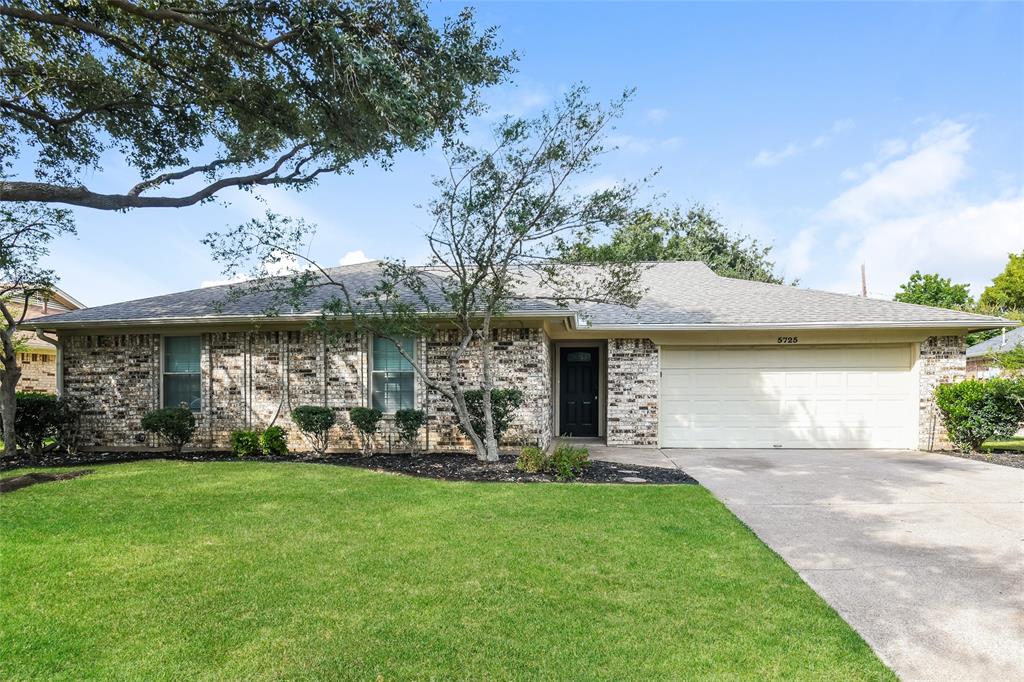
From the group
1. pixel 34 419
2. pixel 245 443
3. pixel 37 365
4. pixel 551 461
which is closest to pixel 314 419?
pixel 245 443

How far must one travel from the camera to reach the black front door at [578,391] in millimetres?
13133

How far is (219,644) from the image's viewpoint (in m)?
3.06

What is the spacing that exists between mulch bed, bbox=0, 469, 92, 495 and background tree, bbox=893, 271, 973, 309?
38115 mm

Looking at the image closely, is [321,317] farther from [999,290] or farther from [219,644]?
[999,290]

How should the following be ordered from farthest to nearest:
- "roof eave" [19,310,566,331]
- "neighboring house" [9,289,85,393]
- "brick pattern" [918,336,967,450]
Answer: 1. "neighboring house" [9,289,85,393]
2. "brick pattern" [918,336,967,450]
3. "roof eave" [19,310,566,331]

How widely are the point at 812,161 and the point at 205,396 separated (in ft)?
49.8

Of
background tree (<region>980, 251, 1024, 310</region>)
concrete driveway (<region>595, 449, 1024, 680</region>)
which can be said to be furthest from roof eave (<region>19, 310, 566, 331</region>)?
background tree (<region>980, 251, 1024, 310</region>)

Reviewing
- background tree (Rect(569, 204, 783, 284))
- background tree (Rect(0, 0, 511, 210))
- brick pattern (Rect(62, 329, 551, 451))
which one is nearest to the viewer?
background tree (Rect(0, 0, 511, 210))

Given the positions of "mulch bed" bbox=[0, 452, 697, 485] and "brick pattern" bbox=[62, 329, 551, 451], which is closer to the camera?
"mulch bed" bbox=[0, 452, 697, 485]

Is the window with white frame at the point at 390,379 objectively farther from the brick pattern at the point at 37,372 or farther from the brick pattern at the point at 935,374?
the brick pattern at the point at 37,372

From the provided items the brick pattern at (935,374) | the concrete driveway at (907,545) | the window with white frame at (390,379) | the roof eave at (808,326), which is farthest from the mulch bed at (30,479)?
the brick pattern at (935,374)

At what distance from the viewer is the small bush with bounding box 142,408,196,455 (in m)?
9.95

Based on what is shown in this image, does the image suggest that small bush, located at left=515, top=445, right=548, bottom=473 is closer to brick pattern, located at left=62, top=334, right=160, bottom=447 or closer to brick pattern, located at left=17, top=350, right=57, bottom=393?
brick pattern, located at left=62, top=334, right=160, bottom=447

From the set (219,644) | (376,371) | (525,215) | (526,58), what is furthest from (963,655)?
(376,371)
